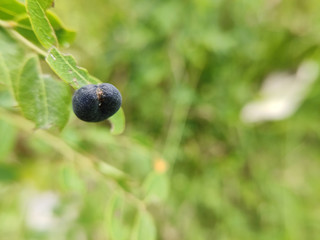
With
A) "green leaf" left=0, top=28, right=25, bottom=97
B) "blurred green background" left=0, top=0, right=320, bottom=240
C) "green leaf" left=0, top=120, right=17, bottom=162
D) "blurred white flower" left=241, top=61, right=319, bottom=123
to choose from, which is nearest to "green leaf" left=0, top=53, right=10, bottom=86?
→ "green leaf" left=0, top=28, right=25, bottom=97

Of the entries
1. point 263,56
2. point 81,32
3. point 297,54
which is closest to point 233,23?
point 263,56

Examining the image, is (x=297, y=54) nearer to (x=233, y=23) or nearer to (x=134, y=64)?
(x=233, y=23)

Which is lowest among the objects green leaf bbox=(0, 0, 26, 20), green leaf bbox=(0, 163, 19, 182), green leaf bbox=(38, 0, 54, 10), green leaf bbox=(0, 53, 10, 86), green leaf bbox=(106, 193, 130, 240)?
green leaf bbox=(0, 163, 19, 182)

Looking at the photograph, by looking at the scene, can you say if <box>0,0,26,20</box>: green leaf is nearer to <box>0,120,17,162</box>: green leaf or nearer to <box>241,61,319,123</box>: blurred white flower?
<box>0,120,17,162</box>: green leaf

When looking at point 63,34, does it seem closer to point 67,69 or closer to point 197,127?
point 67,69

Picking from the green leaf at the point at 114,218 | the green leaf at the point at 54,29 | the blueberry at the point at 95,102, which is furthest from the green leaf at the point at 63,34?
the green leaf at the point at 114,218

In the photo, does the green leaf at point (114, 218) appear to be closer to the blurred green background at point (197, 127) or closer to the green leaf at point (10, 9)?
the green leaf at point (10, 9)

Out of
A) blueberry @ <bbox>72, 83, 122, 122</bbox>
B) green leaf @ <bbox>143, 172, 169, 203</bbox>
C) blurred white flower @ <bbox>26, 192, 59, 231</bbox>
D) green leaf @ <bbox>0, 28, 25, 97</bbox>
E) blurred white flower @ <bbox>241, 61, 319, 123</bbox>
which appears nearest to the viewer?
blueberry @ <bbox>72, 83, 122, 122</bbox>
